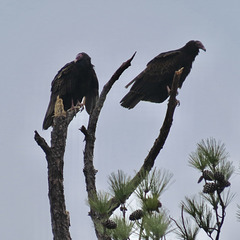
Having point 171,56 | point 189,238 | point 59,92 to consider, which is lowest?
point 189,238

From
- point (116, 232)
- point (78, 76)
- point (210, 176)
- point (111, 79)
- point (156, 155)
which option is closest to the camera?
Result: point (116, 232)

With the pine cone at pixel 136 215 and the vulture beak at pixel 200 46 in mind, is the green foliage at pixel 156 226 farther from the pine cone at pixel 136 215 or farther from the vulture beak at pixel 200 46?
the vulture beak at pixel 200 46

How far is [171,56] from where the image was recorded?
8242 millimetres

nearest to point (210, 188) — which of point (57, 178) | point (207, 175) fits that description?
point (207, 175)

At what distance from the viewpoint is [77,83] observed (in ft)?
25.4

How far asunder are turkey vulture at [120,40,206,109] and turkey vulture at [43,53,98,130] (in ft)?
1.58

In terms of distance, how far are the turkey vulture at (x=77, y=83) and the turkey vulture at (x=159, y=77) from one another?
48 cm

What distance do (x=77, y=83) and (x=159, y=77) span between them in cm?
120

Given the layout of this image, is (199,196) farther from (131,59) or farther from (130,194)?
(131,59)

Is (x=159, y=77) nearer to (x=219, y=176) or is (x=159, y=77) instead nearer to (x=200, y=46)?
(x=200, y=46)

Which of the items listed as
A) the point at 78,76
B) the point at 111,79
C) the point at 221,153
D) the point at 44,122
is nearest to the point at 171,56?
the point at 78,76

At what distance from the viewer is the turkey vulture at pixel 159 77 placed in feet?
26.2

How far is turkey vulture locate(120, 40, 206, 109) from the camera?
800cm

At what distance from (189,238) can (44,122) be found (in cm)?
420
